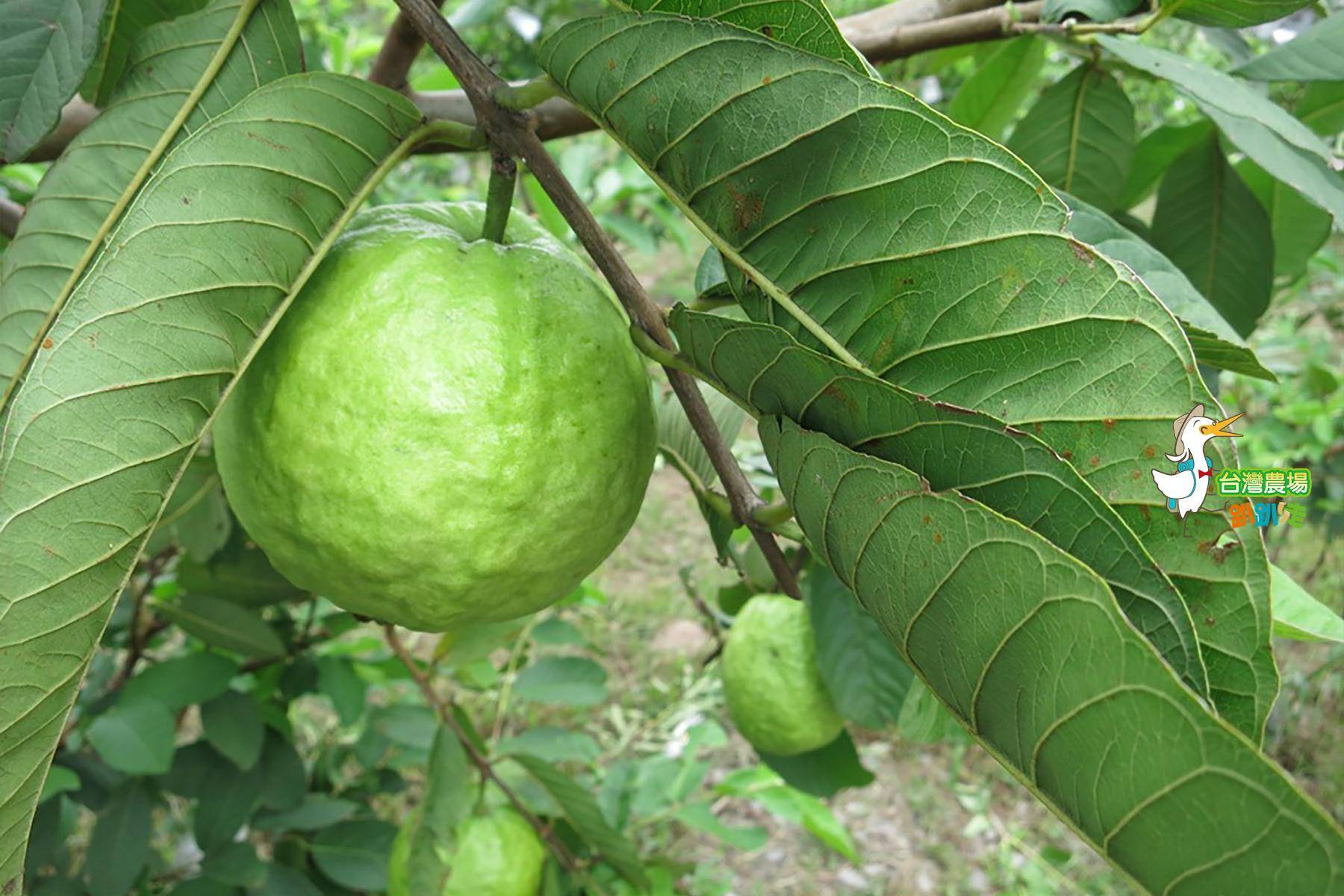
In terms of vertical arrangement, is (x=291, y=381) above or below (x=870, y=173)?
below

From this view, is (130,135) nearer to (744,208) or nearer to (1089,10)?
(744,208)

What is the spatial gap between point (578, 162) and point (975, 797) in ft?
6.28

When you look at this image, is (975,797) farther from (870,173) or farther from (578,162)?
(870,173)

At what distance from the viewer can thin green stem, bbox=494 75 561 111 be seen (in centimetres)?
56

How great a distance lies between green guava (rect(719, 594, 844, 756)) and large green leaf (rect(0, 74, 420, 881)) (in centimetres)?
100

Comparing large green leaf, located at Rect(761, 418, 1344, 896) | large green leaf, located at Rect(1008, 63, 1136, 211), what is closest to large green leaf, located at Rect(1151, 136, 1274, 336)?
large green leaf, located at Rect(1008, 63, 1136, 211)

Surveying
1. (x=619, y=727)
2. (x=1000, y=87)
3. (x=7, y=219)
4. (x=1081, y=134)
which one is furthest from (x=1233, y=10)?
(x=619, y=727)

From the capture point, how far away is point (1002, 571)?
1.24ft

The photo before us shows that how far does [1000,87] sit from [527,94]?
30.2 inches

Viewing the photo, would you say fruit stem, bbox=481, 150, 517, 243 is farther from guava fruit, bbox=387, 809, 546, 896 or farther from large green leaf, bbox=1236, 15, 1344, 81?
guava fruit, bbox=387, 809, 546, 896

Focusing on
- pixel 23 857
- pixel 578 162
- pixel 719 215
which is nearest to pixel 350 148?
pixel 719 215

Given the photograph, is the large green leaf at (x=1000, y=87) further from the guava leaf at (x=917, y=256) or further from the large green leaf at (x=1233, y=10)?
the guava leaf at (x=917, y=256)

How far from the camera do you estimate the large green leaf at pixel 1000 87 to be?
112 centimetres

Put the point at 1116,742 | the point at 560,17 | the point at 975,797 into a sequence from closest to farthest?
the point at 1116,742 → the point at 975,797 → the point at 560,17
